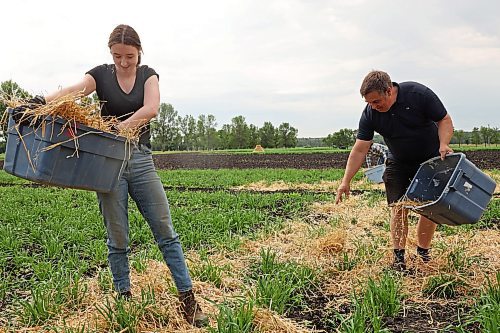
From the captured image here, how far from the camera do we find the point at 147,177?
9.86 ft

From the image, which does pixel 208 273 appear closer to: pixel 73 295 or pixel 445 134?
pixel 73 295

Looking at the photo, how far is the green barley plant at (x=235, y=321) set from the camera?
2.71 meters

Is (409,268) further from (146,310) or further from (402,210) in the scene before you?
(146,310)

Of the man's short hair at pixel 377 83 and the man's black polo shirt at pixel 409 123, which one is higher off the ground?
the man's short hair at pixel 377 83

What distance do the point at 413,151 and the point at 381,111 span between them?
48cm

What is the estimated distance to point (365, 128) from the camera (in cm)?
432

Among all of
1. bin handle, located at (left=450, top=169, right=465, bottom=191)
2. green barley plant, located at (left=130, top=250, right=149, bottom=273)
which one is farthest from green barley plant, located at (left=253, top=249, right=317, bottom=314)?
bin handle, located at (left=450, top=169, right=465, bottom=191)

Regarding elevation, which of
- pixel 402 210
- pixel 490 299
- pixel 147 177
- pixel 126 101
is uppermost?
pixel 126 101

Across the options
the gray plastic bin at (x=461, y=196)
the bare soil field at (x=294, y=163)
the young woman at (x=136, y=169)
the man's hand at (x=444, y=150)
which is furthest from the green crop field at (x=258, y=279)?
the bare soil field at (x=294, y=163)

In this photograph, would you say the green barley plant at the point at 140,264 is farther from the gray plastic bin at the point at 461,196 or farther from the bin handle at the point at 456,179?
the bin handle at the point at 456,179

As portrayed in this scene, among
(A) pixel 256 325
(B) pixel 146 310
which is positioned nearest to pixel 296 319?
(A) pixel 256 325

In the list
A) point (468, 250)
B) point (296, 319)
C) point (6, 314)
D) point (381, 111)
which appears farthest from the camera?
point (468, 250)

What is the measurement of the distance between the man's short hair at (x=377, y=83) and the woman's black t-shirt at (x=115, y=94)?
5.92ft

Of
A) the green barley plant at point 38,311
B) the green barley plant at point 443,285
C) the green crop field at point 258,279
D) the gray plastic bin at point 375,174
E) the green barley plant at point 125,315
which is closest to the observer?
the green barley plant at point 125,315
